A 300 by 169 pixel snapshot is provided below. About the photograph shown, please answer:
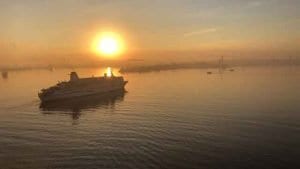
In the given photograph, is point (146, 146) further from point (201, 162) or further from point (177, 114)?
point (177, 114)

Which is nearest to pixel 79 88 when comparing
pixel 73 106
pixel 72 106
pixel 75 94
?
pixel 75 94

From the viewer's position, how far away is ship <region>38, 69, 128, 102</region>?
106125 mm

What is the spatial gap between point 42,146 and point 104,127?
614 inches

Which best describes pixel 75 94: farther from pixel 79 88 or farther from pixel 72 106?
pixel 72 106

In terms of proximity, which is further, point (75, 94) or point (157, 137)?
point (75, 94)

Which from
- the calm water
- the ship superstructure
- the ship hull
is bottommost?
the calm water

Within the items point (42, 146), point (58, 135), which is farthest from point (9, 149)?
point (58, 135)

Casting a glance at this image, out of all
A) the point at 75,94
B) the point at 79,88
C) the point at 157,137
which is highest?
the point at 79,88

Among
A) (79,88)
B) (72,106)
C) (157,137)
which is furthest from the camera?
(79,88)

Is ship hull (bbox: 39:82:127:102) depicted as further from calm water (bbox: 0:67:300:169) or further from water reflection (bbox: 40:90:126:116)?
calm water (bbox: 0:67:300:169)

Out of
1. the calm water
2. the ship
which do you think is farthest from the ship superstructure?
the calm water

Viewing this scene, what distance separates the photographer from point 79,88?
386 ft

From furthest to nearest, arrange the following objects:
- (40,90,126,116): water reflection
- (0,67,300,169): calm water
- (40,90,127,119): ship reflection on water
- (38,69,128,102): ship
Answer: (38,69,128,102): ship
(40,90,126,116): water reflection
(40,90,127,119): ship reflection on water
(0,67,300,169): calm water

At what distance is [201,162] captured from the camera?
125ft
